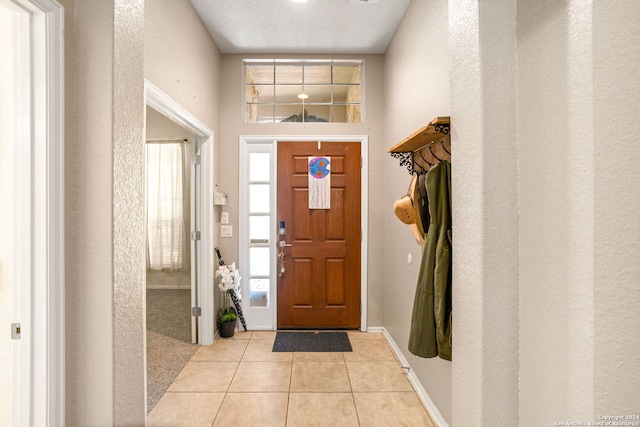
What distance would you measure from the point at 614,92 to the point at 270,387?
248 centimetres

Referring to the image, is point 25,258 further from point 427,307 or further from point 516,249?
point 516,249

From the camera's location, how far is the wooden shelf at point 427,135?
4.70 feet

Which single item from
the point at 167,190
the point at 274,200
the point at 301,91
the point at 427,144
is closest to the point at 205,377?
the point at 274,200

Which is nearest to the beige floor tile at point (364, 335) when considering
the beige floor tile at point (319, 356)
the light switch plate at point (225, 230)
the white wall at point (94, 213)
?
the beige floor tile at point (319, 356)

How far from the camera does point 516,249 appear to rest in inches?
45.0

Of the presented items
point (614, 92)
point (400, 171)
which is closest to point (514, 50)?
point (614, 92)

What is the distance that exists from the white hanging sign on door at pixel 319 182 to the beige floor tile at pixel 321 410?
179cm

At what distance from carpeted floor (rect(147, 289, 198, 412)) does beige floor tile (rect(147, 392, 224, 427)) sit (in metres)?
0.08

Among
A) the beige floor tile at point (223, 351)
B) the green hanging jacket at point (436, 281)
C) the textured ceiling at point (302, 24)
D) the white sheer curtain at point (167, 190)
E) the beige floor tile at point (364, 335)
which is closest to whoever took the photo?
the green hanging jacket at point (436, 281)

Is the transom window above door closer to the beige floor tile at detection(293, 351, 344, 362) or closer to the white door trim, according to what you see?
the beige floor tile at detection(293, 351, 344, 362)

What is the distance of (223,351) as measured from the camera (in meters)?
2.95

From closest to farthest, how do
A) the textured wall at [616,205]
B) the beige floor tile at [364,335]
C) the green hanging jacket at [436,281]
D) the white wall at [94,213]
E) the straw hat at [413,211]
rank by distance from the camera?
the textured wall at [616,205]
the white wall at [94,213]
the green hanging jacket at [436,281]
the straw hat at [413,211]
the beige floor tile at [364,335]

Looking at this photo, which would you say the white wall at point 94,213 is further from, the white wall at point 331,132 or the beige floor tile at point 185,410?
the white wall at point 331,132

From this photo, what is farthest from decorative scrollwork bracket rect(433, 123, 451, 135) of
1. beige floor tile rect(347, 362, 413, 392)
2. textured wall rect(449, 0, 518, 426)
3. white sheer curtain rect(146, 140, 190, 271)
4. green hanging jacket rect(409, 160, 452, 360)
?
white sheer curtain rect(146, 140, 190, 271)
